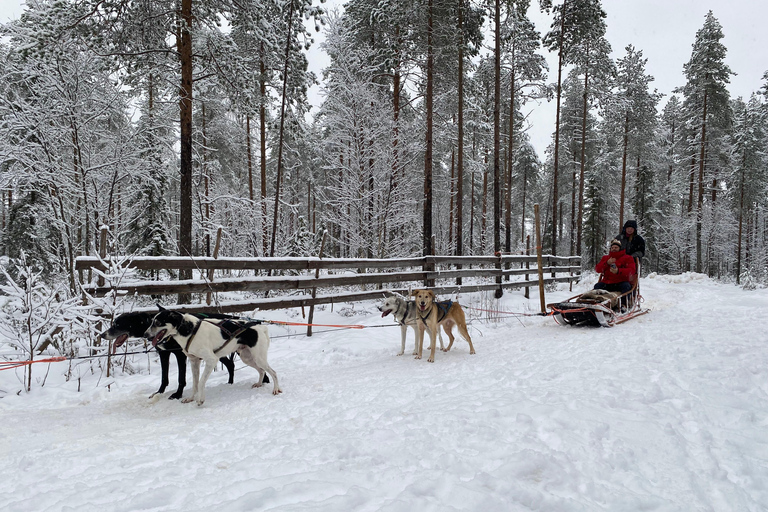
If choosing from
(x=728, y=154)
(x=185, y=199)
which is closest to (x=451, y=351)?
(x=185, y=199)

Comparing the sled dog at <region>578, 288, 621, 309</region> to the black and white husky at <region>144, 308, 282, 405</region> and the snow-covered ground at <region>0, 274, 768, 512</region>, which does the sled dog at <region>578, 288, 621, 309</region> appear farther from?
the black and white husky at <region>144, 308, 282, 405</region>

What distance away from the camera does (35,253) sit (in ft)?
38.7

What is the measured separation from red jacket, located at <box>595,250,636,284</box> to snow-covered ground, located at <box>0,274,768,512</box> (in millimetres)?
3110

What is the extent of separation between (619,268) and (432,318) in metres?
5.21

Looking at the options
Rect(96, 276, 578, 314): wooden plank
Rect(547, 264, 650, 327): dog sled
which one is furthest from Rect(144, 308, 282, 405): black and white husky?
Rect(547, 264, 650, 327): dog sled

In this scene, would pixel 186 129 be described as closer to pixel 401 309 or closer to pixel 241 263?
pixel 241 263

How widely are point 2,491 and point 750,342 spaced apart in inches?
283

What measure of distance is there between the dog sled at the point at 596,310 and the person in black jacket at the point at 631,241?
142 cm

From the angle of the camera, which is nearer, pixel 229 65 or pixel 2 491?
pixel 2 491

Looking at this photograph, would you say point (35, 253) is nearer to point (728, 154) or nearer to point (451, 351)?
point (451, 351)

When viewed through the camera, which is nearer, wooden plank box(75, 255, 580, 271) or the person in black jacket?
wooden plank box(75, 255, 580, 271)

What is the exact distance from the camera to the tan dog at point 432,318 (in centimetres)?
534

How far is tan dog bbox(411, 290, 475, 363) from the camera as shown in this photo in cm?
534

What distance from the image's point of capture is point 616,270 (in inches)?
314
